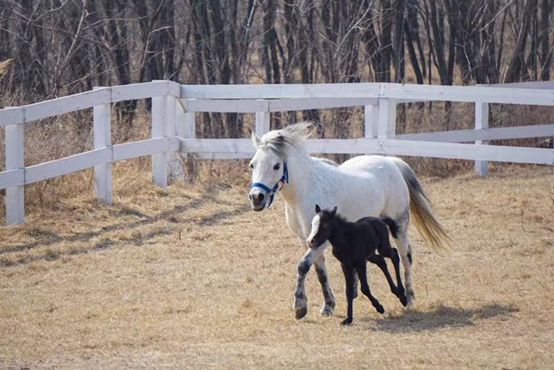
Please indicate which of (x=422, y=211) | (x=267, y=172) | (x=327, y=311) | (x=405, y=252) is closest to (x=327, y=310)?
(x=327, y=311)

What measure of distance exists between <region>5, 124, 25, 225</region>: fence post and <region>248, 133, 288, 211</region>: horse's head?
4.40 metres

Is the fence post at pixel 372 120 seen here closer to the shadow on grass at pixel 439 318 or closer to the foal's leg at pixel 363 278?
the shadow on grass at pixel 439 318

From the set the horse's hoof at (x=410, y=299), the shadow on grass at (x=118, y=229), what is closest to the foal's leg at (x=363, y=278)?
the horse's hoof at (x=410, y=299)

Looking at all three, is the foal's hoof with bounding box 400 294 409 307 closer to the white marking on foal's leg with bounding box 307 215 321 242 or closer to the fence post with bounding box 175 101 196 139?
the white marking on foal's leg with bounding box 307 215 321 242

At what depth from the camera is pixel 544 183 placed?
1531 centimetres

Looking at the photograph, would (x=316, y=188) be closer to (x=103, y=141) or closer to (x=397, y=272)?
(x=397, y=272)

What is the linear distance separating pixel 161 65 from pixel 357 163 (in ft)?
41.0

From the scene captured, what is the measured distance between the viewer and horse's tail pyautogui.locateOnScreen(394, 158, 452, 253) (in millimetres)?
10242

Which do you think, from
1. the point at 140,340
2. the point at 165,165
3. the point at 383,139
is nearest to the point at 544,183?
the point at 383,139

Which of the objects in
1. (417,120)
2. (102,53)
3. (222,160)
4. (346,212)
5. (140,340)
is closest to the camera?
(140,340)

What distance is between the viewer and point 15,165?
12.7 metres

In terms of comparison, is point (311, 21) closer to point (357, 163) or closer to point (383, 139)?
point (383, 139)

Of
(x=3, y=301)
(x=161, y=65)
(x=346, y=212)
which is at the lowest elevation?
(x=3, y=301)

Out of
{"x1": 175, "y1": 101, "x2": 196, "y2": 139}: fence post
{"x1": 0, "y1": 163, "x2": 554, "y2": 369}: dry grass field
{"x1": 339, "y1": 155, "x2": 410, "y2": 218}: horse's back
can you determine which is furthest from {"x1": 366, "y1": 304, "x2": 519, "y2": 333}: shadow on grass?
{"x1": 175, "y1": 101, "x2": 196, "y2": 139}: fence post
